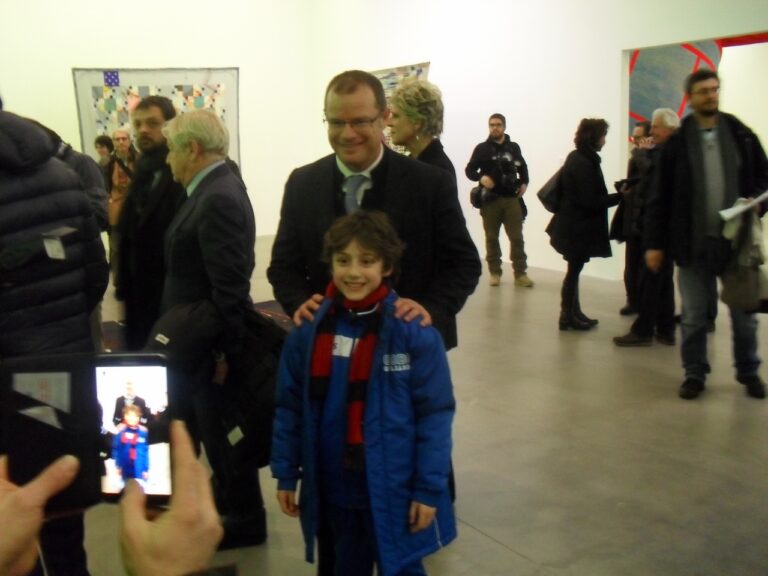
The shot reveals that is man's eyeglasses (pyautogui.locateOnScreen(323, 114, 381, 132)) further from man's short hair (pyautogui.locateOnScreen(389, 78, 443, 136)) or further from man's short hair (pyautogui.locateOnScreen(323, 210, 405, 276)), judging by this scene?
man's short hair (pyautogui.locateOnScreen(389, 78, 443, 136))

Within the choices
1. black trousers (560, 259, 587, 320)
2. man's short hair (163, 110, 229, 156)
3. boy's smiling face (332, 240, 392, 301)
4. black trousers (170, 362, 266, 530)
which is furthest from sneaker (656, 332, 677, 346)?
boy's smiling face (332, 240, 392, 301)

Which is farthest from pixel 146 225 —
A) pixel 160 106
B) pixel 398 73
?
pixel 398 73

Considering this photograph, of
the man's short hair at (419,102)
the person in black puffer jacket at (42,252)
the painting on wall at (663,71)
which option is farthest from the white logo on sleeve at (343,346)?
the painting on wall at (663,71)

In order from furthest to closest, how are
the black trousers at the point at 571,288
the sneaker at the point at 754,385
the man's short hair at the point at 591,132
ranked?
the black trousers at the point at 571,288 → the man's short hair at the point at 591,132 → the sneaker at the point at 754,385

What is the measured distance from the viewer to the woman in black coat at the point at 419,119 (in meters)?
3.13

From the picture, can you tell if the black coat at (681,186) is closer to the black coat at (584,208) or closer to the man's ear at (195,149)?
the black coat at (584,208)

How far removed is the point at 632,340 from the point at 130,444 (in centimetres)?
480

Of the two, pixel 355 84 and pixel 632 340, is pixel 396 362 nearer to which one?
pixel 355 84

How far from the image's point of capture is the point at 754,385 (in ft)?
14.4

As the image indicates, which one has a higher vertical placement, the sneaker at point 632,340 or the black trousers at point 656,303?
the black trousers at point 656,303

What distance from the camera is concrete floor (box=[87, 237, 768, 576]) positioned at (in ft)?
9.32

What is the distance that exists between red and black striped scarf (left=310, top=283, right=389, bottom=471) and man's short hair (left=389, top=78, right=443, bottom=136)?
1239 millimetres

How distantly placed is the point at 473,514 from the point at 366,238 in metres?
1.55

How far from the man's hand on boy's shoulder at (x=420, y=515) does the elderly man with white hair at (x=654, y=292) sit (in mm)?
3728
